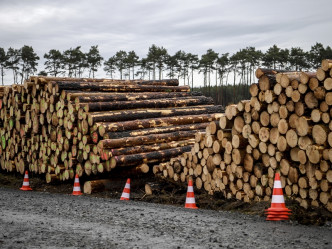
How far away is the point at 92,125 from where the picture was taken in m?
12.4

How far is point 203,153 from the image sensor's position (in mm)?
10289

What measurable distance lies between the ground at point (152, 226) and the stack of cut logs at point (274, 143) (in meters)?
0.47

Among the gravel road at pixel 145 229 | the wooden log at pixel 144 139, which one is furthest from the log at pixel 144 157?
the gravel road at pixel 145 229

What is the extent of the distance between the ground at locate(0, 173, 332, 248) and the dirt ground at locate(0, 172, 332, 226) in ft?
0.08

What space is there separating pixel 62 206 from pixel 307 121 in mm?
5531

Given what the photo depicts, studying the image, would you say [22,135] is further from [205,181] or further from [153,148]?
[205,181]

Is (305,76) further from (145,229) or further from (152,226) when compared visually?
(145,229)

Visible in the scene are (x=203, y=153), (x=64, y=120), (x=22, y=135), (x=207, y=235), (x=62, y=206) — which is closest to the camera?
(x=207, y=235)

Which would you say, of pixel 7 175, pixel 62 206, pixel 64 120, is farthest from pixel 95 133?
pixel 7 175

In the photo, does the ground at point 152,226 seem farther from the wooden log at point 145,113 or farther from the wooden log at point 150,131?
the wooden log at point 145,113

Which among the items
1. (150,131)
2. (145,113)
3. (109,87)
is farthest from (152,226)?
(109,87)

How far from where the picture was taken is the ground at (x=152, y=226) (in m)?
5.45

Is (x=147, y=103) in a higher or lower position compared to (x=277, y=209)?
higher

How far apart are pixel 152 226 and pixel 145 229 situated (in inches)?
10.2
